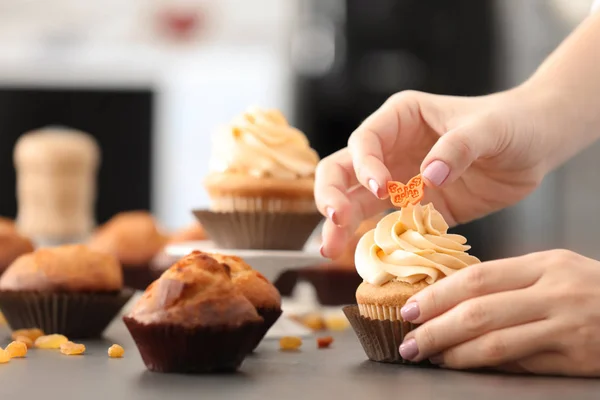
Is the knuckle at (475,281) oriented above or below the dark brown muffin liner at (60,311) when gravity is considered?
above

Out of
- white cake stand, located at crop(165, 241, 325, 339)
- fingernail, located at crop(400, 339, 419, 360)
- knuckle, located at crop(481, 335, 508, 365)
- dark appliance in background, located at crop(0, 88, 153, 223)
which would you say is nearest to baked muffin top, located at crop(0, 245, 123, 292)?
white cake stand, located at crop(165, 241, 325, 339)

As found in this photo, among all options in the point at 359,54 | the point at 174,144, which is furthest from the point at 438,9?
the point at 174,144

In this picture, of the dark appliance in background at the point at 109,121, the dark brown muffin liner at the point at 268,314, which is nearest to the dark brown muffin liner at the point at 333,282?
the dark brown muffin liner at the point at 268,314

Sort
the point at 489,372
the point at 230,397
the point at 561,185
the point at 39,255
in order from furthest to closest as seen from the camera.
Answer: the point at 561,185 < the point at 39,255 < the point at 489,372 < the point at 230,397

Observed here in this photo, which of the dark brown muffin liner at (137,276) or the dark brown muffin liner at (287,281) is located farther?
the dark brown muffin liner at (137,276)

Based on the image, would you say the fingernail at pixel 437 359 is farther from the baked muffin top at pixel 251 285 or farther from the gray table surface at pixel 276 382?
the baked muffin top at pixel 251 285

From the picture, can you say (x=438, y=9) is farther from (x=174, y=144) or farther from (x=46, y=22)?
(x=46, y=22)
